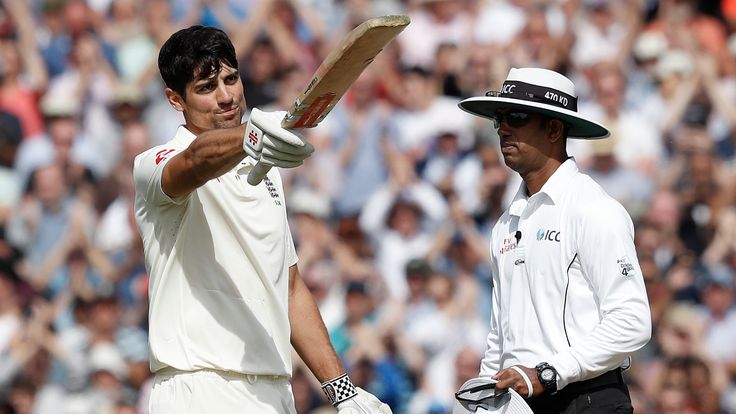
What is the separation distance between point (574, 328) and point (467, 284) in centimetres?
538

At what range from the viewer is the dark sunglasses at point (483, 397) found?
5.66m

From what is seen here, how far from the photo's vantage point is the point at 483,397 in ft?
18.7

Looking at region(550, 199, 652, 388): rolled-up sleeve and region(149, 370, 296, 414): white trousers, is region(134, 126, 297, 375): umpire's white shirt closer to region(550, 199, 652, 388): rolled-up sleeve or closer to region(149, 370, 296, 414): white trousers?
region(149, 370, 296, 414): white trousers

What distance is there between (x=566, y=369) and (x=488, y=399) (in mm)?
378

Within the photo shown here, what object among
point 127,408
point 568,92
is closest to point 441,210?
point 127,408

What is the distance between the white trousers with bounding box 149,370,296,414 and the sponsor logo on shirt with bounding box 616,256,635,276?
155cm

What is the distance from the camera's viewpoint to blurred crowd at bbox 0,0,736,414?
431 inches

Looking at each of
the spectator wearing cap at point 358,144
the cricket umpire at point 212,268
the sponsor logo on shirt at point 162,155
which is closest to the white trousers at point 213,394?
the cricket umpire at point 212,268

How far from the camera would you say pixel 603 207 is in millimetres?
5754

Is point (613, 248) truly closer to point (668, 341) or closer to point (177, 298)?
point (177, 298)

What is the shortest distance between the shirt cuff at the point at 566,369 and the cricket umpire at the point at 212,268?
81 cm

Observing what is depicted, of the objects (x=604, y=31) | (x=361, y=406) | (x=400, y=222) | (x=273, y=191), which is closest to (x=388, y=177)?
(x=400, y=222)

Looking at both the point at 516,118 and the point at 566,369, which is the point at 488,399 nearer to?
the point at 566,369

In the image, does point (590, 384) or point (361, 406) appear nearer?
point (590, 384)
